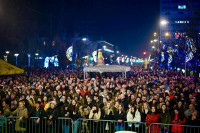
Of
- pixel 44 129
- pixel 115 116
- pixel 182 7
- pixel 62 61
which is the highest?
pixel 182 7

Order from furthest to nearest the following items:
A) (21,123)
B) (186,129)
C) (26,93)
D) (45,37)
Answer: (45,37) < (26,93) < (21,123) < (186,129)

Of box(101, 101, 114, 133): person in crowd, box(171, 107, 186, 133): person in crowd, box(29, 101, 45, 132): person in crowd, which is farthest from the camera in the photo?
box(29, 101, 45, 132): person in crowd

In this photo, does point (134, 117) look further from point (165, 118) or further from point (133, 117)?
point (165, 118)

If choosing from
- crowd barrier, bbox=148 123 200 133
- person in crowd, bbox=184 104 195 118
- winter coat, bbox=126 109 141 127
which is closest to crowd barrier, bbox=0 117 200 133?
crowd barrier, bbox=148 123 200 133

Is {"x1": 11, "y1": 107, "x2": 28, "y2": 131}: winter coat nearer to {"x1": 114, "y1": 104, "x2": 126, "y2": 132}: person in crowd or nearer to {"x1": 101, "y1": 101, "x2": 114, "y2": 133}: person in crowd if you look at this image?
{"x1": 101, "y1": 101, "x2": 114, "y2": 133}: person in crowd

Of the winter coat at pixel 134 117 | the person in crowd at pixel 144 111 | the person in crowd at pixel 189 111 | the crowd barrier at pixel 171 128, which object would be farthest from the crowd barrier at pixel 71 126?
the person in crowd at pixel 189 111

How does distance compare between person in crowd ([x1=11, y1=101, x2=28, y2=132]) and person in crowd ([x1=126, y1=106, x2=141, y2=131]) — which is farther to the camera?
person in crowd ([x1=11, y1=101, x2=28, y2=132])

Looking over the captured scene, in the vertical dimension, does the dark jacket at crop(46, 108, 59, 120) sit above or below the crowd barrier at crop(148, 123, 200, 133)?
above

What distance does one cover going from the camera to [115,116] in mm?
7656

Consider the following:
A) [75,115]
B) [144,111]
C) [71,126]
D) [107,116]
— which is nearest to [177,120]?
[144,111]

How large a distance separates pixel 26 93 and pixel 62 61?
107 feet

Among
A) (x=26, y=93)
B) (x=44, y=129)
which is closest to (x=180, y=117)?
(x=44, y=129)

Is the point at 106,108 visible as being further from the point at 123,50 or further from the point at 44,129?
the point at 123,50

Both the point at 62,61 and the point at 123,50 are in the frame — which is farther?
the point at 123,50
